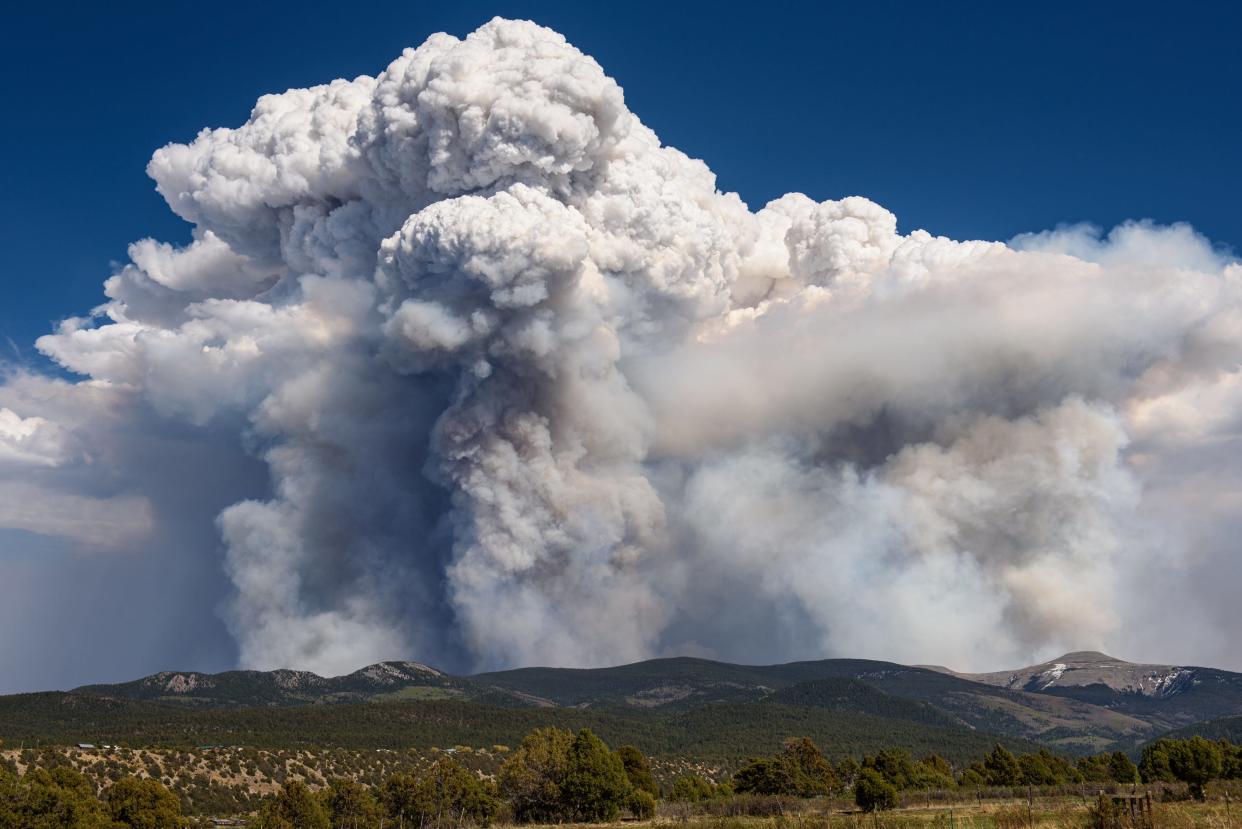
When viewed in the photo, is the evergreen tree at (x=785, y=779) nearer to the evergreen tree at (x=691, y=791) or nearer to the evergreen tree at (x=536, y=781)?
the evergreen tree at (x=691, y=791)

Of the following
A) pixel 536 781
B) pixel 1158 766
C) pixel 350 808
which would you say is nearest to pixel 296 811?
pixel 350 808

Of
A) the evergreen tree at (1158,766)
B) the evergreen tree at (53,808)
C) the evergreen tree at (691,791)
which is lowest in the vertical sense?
the evergreen tree at (691,791)

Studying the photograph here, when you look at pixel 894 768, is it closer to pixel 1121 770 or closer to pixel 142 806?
pixel 1121 770

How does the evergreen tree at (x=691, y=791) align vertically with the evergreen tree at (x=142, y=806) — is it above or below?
below

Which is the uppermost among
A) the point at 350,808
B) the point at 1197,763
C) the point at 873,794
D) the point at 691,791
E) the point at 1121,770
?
the point at 1197,763

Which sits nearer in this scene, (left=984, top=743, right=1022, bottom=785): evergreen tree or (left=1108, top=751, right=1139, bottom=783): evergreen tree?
(left=984, top=743, right=1022, bottom=785): evergreen tree

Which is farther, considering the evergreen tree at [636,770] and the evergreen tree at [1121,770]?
the evergreen tree at [1121,770]

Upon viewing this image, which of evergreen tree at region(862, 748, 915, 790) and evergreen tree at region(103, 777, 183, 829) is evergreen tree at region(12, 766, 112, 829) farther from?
evergreen tree at region(862, 748, 915, 790)

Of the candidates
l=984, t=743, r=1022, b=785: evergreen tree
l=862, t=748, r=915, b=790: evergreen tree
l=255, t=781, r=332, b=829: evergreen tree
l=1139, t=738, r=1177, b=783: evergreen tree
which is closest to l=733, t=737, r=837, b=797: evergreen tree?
l=862, t=748, r=915, b=790: evergreen tree

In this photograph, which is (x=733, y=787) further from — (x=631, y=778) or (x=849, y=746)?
(x=849, y=746)

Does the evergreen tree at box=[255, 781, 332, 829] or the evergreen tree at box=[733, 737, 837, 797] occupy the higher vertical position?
the evergreen tree at box=[255, 781, 332, 829]

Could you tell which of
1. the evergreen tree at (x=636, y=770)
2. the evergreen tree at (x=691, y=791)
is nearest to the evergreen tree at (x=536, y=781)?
the evergreen tree at (x=636, y=770)

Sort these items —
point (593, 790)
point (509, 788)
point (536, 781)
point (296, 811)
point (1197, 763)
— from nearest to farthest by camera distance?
point (296, 811), point (593, 790), point (536, 781), point (509, 788), point (1197, 763)

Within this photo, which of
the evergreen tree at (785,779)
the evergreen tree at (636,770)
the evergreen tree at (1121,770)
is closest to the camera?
the evergreen tree at (636,770)
